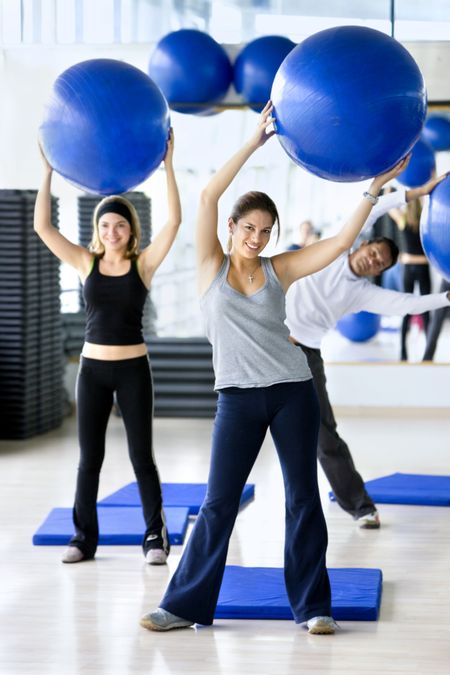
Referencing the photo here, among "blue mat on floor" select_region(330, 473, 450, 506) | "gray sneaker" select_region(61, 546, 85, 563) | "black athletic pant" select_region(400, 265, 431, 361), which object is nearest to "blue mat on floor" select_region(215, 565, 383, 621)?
"gray sneaker" select_region(61, 546, 85, 563)

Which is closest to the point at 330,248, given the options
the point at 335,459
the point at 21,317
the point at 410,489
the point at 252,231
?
the point at 252,231

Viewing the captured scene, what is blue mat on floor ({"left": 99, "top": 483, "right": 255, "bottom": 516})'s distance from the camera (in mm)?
5082

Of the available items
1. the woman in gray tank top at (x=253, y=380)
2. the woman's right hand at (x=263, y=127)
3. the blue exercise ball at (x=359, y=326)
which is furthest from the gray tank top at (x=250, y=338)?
the blue exercise ball at (x=359, y=326)

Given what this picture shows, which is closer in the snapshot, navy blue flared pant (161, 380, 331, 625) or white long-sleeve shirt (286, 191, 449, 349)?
navy blue flared pant (161, 380, 331, 625)

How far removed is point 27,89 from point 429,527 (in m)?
4.28

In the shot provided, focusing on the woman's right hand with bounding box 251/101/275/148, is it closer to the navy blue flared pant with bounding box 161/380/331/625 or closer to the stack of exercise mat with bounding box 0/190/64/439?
the navy blue flared pant with bounding box 161/380/331/625

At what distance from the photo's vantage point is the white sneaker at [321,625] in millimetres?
3369

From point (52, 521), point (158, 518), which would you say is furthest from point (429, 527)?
point (52, 521)

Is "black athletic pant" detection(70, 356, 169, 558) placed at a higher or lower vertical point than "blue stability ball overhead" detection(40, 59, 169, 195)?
lower

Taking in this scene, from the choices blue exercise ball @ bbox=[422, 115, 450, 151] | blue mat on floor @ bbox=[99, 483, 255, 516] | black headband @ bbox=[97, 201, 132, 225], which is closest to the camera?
black headband @ bbox=[97, 201, 132, 225]

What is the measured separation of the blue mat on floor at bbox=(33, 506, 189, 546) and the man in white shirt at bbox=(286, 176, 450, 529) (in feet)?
2.27

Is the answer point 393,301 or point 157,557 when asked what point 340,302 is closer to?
point 393,301

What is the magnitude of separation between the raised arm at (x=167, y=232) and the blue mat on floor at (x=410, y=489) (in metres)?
1.78

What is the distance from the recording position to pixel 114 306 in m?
4.05
